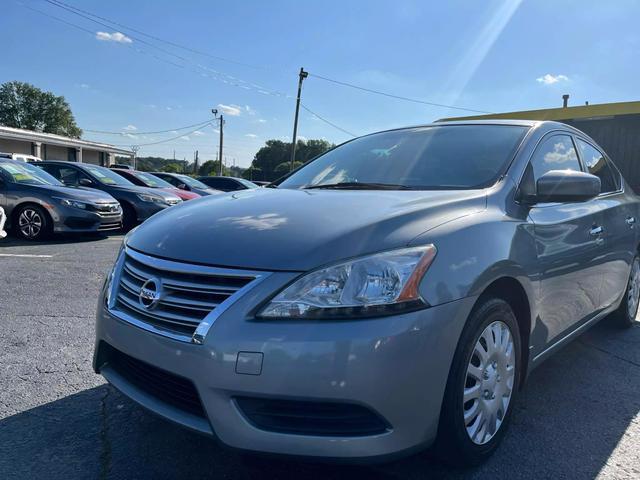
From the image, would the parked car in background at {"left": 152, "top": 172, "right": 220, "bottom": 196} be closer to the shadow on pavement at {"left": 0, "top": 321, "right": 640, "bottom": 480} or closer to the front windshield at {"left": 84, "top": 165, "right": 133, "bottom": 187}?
the front windshield at {"left": 84, "top": 165, "right": 133, "bottom": 187}

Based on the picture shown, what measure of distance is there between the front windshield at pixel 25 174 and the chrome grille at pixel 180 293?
7.66m

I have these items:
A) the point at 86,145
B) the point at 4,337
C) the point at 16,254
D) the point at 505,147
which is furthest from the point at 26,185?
the point at 86,145

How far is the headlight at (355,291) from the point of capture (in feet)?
5.80

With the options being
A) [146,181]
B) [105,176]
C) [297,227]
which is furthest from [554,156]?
[146,181]

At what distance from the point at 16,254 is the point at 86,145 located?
33.9 meters

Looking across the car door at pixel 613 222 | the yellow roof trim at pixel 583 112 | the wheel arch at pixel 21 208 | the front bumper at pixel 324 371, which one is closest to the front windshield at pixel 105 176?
the wheel arch at pixel 21 208

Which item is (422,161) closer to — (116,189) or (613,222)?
(613,222)

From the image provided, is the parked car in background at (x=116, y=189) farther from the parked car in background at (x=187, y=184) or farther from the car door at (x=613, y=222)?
the car door at (x=613, y=222)

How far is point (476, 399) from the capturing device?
2.14 metres

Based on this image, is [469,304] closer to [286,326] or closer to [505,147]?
[286,326]

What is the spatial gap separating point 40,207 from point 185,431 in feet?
24.4

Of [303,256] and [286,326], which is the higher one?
[303,256]

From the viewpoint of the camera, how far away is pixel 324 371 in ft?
5.54

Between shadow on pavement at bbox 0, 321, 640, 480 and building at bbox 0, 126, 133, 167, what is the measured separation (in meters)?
30.6
